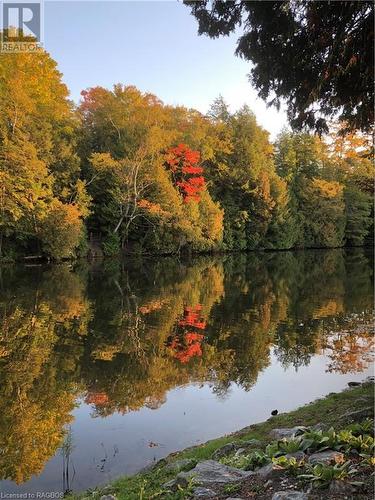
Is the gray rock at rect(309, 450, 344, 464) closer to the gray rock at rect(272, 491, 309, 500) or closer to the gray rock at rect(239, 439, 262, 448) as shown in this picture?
the gray rock at rect(272, 491, 309, 500)

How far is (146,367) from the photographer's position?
10875 mm

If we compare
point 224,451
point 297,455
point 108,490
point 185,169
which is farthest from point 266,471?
point 185,169

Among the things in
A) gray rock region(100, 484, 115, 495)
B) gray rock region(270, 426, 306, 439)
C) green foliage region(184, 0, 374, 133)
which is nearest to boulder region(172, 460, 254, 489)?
gray rock region(100, 484, 115, 495)

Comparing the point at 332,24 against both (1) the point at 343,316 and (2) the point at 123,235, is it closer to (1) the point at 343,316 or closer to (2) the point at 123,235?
(1) the point at 343,316

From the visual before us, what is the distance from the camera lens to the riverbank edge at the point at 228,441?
5180 millimetres

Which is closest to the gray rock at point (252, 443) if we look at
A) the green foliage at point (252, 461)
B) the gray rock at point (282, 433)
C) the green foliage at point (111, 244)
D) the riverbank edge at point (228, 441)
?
the riverbank edge at point (228, 441)

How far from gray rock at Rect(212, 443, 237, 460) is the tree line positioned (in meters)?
14.5

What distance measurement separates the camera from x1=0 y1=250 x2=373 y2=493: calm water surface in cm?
738

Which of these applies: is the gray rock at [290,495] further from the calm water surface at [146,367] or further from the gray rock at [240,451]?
the calm water surface at [146,367]

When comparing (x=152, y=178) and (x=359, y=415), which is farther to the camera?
(x=152, y=178)

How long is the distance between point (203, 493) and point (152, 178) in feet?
114

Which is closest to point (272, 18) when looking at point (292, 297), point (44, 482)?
point (44, 482)

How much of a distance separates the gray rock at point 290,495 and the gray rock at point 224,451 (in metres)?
2.48

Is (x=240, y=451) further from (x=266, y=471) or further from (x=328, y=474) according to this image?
(x=328, y=474)
